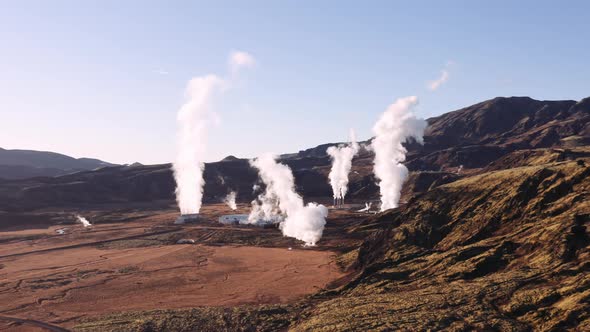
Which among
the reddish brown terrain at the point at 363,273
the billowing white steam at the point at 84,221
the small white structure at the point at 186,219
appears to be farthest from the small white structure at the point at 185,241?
the billowing white steam at the point at 84,221

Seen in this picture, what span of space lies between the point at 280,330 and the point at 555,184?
1840 inches

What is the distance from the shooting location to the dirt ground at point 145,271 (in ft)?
197

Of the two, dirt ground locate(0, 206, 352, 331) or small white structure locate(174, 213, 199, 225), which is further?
small white structure locate(174, 213, 199, 225)

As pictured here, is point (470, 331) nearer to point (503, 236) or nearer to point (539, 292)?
point (539, 292)

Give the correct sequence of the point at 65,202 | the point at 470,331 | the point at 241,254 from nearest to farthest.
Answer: the point at 470,331 → the point at 241,254 → the point at 65,202

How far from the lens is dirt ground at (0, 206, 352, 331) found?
60.0 m

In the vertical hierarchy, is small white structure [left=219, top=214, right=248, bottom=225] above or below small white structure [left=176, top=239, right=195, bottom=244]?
above

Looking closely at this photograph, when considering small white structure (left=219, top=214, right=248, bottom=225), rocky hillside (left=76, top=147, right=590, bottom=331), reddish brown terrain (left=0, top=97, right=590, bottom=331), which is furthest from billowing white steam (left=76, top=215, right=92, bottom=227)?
rocky hillside (left=76, top=147, right=590, bottom=331)

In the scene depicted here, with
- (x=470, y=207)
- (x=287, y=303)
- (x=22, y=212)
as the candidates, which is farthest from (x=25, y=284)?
(x=22, y=212)

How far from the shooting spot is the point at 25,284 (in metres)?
71.7

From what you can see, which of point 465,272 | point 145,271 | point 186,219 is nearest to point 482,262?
point 465,272

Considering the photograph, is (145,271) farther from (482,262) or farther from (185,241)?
(482,262)

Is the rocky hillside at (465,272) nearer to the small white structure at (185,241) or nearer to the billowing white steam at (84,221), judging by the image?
the small white structure at (185,241)

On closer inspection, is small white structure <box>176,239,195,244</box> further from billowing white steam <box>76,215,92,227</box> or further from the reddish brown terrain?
billowing white steam <box>76,215,92,227</box>
